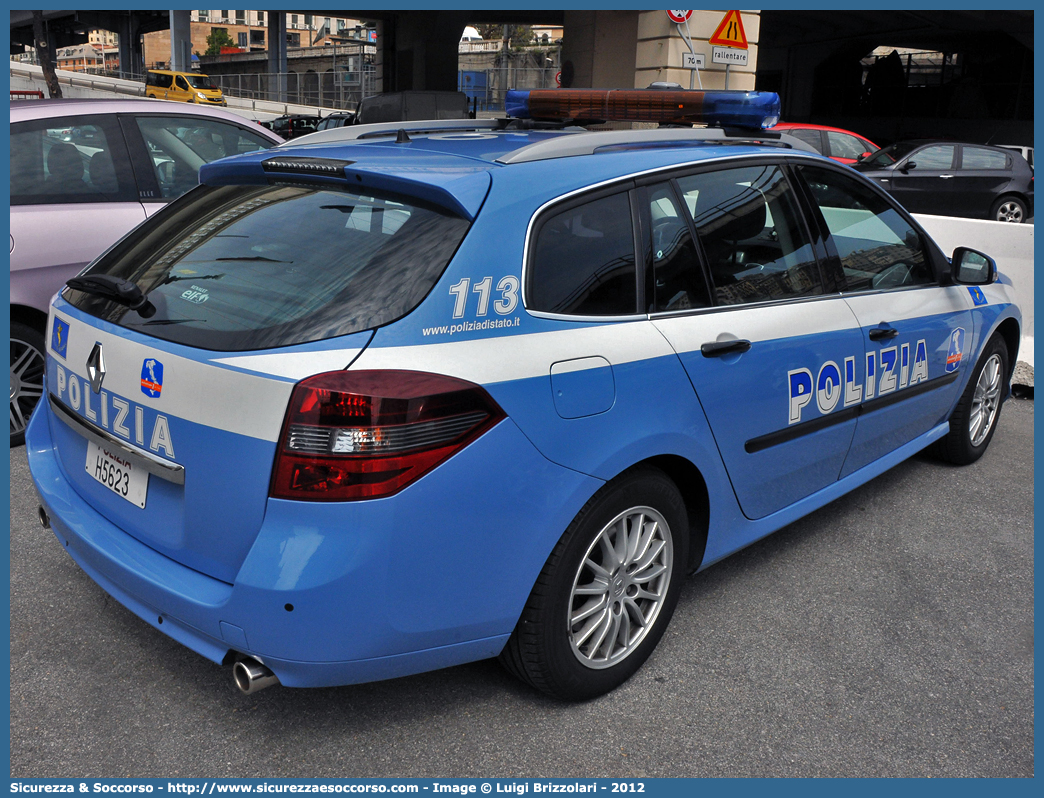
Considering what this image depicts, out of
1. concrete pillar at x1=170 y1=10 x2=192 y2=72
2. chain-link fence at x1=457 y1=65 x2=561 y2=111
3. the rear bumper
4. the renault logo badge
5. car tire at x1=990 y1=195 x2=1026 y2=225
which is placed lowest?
the rear bumper

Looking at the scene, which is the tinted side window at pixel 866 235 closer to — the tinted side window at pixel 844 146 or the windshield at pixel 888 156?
the tinted side window at pixel 844 146

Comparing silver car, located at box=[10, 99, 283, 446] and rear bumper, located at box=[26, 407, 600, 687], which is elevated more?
silver car, located at box=[10, 99, 283, 446]

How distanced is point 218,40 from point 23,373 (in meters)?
121

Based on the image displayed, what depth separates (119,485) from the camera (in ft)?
8.29

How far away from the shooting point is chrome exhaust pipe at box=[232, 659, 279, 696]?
7.26 ft

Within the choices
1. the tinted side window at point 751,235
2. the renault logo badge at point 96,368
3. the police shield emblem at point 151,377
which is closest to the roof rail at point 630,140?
the tinted side window at point 751,235

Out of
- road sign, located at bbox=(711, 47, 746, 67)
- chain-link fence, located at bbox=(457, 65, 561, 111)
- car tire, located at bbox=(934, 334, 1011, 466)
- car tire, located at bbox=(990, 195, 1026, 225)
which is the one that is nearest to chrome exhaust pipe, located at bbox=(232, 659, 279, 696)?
car tire, located at bbox=(934, 334, 1011, 466)

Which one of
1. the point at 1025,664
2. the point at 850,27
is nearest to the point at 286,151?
the point at 1025,664

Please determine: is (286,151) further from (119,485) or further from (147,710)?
(147,710)

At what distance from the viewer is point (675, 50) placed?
16469 mm

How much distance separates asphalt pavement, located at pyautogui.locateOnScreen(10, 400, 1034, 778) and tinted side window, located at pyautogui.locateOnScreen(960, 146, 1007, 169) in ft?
48.2

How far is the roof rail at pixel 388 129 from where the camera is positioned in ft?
10.6

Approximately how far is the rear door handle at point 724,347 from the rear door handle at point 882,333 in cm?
91

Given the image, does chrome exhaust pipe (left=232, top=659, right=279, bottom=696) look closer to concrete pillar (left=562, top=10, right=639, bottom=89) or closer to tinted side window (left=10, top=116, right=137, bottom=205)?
tinted side window (left=10, top=116, right=137, bottom=205)
